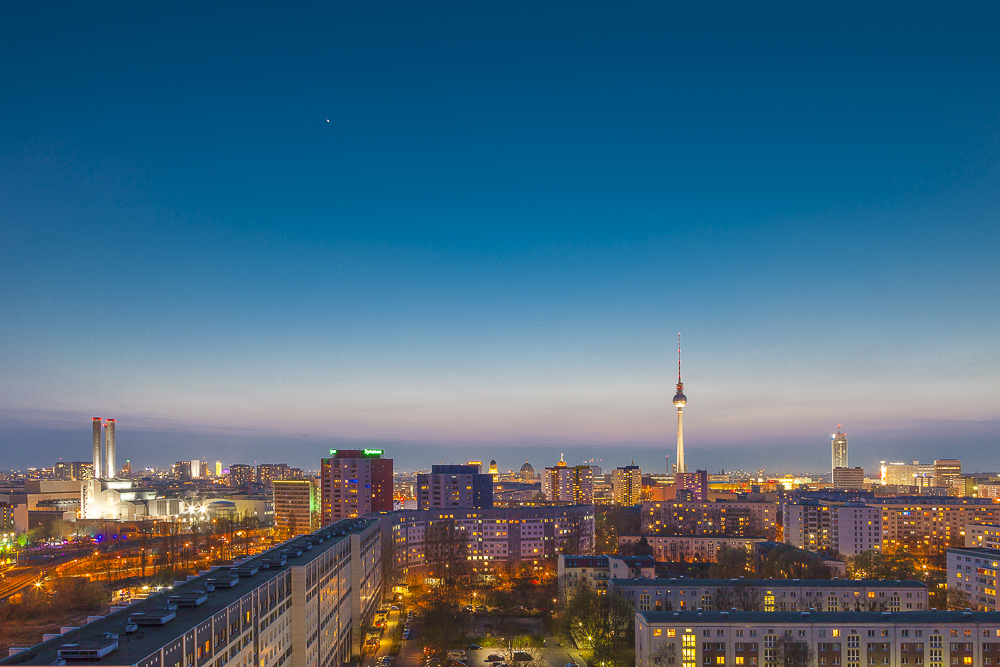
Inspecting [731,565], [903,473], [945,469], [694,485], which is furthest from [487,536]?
[903,473]

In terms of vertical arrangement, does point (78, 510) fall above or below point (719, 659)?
below

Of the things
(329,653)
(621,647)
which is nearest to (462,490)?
(621,647)

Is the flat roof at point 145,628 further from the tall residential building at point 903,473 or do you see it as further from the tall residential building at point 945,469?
the tall residential building at point 903,473

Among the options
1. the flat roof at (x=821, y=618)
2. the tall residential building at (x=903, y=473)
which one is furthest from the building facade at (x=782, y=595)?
the tall residential building at (x=903, y=473)

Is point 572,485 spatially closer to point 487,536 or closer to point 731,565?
point 487,536

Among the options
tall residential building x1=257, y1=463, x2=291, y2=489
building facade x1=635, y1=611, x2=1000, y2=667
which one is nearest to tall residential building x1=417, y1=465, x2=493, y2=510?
building facade x1=635, y1=611, x2=1000, y2=667

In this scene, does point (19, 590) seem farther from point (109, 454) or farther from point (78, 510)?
point (109, 454)
